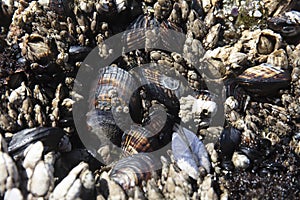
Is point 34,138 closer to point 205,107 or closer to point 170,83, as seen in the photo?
point 170,83

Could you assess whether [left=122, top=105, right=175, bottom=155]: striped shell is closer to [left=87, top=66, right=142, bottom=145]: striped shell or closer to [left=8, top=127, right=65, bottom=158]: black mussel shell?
[left=87, top=66, right=142, bottom=145]: striped shell

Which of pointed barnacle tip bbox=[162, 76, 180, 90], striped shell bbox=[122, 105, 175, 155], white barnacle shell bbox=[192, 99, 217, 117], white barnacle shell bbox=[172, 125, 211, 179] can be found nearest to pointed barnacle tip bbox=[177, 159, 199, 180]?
white barnacle shell bbox=[172, 125, 211, 179]

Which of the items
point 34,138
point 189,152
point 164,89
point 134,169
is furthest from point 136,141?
point 34,138

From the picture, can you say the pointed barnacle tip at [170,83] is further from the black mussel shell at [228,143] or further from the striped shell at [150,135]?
the black mussel shell at [228,143]

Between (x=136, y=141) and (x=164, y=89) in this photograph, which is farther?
(x=164, y=89)

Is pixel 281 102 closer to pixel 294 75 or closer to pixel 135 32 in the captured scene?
pixel 294 75

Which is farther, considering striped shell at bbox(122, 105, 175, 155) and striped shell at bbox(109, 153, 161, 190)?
striped shell at bbox(122, 105, 175, 155)

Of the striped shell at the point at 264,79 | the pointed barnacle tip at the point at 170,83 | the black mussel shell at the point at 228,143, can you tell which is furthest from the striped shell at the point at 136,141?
the striped shell at the point at 264,79
